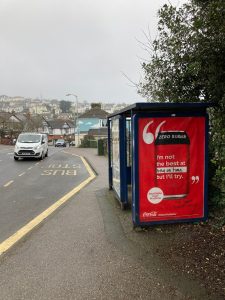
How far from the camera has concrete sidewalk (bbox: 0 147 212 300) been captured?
3813 millimetres

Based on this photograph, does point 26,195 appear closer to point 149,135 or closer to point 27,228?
point 27,228

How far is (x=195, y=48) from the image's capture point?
20.1 feet

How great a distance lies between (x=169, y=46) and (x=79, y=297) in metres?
5.16

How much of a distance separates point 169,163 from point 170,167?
0.07 m

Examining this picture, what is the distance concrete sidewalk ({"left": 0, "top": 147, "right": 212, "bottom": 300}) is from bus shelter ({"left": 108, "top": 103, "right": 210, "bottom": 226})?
0.61m

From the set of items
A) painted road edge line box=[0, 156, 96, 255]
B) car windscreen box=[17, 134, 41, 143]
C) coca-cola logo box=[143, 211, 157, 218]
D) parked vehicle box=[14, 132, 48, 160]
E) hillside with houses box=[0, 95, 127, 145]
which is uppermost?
hillside with houses box=[0, 95, 127, 145]

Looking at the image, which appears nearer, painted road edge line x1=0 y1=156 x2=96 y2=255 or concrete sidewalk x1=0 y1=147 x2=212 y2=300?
concrete sidewalk x1=0 y1=147 x2=212 y2=300

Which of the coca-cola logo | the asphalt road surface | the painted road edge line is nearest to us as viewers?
the painted road edge line

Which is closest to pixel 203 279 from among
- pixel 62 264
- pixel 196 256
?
pixel 196 256

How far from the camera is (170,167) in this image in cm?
589

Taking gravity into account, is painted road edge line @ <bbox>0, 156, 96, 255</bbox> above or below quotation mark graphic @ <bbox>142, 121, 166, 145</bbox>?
below

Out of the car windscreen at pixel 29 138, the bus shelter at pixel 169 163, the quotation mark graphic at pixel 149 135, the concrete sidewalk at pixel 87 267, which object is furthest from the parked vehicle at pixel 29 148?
the quotation mark graphic at pixel 149 135

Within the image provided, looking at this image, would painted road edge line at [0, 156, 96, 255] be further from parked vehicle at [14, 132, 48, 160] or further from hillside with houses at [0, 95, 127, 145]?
hillside with houses at [0, 95, 127, 145]

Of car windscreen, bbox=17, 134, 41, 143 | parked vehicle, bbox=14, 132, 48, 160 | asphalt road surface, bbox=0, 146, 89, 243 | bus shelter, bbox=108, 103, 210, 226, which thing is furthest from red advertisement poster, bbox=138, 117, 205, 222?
car windscreen, bbox=17, 134, 41, 143
